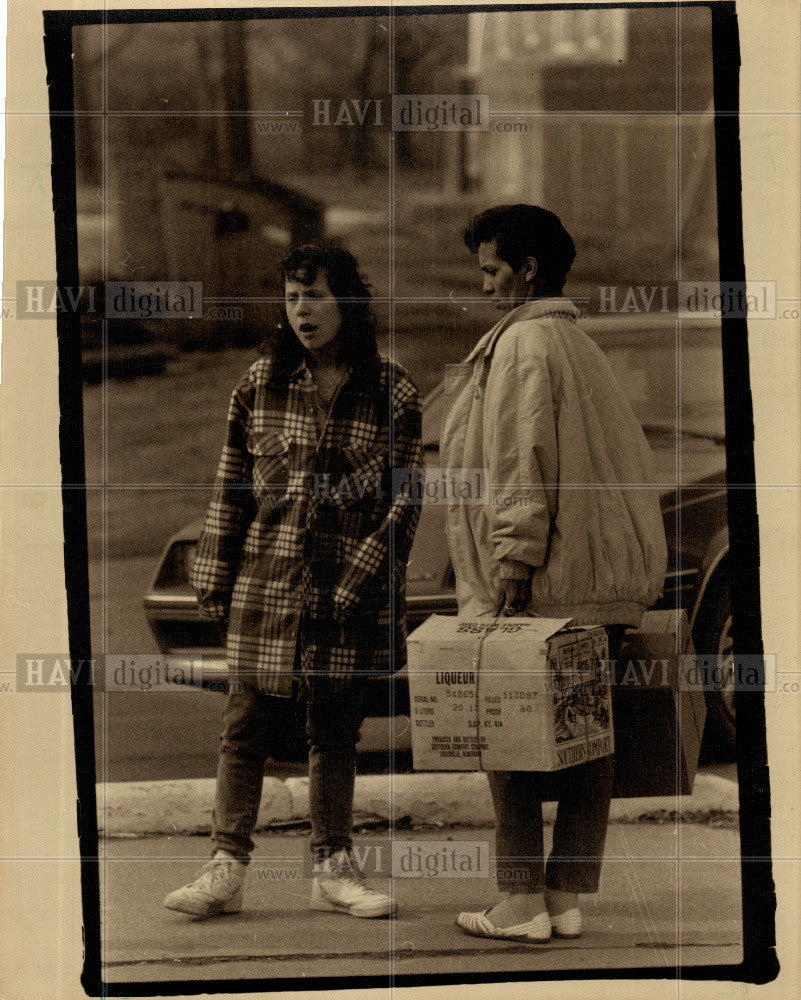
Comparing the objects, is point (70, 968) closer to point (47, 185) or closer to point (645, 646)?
point (645, 646)

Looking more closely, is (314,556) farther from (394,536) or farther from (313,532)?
(394,536)

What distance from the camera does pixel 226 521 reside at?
2883 millimetres

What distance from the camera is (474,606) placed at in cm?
278

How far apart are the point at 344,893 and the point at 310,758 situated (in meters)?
0.40

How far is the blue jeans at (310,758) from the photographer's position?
2859 millimetres

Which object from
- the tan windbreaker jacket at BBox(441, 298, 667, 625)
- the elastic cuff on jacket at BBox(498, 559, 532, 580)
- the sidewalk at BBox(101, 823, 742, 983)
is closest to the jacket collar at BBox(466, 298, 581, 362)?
the tan windbreaker jacket at BBox(441, 298, 667, 625)

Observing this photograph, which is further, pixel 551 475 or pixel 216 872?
pixel 216 872

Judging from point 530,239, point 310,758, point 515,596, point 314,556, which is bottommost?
point 310,758

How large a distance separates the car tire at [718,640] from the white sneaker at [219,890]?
1.44m

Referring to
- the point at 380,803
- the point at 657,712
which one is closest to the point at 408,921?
the point at 380,803

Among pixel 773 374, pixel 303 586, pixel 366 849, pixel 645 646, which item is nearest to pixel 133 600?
pixel 303 586

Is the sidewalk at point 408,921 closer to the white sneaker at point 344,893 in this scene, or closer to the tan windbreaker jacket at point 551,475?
the white sneaker at point 344,893

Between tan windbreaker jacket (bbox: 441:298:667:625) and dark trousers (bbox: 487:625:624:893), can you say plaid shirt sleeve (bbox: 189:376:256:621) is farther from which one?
dark trousers (bbox: 487:625:624:893)

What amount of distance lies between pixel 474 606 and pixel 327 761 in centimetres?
62
